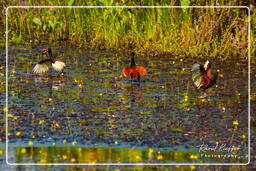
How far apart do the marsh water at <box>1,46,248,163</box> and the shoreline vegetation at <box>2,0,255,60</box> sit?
2.16ft

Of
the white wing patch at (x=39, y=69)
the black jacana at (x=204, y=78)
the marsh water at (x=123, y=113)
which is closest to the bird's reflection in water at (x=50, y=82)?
the marsh water at (x=123, y=113)

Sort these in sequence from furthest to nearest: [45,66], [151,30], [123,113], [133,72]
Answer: [151,30] → [45,66] → [133,72] → [123,113]

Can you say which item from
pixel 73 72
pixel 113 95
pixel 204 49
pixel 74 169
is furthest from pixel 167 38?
pixel 74 169

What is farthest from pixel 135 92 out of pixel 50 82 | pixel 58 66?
pixel 58 66

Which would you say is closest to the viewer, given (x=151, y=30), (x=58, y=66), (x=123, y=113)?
(x=123, y=113)

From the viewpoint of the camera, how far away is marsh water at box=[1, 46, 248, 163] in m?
8.35

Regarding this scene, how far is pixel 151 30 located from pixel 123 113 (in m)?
5.93

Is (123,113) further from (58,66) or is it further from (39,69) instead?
(39,69)

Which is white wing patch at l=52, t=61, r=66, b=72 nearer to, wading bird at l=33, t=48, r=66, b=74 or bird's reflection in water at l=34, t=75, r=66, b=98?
wading bird at l=33, t=48, r=66, b=74

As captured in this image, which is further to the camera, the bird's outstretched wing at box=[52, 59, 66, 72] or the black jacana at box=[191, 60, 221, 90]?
the bird's outstretched wing at box=[52, 59, 66, 72]

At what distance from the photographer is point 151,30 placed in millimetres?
16047

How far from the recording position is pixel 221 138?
8.95m

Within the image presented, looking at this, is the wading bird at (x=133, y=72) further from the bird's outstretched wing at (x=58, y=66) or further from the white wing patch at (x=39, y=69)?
the white wing patch at (x=39, y=69)

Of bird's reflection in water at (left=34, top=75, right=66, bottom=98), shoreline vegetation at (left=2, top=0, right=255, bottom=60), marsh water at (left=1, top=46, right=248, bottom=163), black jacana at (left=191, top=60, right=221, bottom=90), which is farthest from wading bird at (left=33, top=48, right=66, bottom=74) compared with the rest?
black jacana at (left=191, top=60, right=221, bottom=90)
